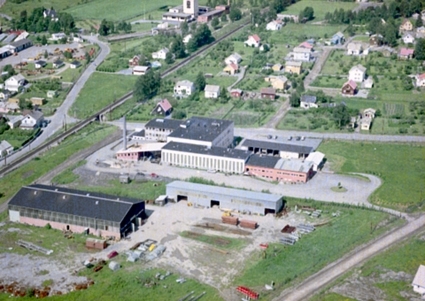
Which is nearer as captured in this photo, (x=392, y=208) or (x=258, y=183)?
(x=392, y=208)

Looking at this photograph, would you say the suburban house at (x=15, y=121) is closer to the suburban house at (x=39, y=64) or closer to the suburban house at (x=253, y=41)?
the suburban house at (x=39, y=64)

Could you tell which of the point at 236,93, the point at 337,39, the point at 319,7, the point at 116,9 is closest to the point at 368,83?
the point at 236,93

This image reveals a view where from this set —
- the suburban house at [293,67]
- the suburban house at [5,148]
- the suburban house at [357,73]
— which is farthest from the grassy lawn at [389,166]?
the suburban house at [5,148]

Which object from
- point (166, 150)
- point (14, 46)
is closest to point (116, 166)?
point (166, 150)

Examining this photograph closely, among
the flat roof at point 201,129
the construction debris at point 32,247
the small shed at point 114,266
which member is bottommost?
the construction debris at point 32,247

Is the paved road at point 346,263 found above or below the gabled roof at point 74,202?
below

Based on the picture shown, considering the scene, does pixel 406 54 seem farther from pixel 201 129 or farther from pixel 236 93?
pixel 201 129

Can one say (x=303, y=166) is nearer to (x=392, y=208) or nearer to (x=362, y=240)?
(x=392, y=208)
